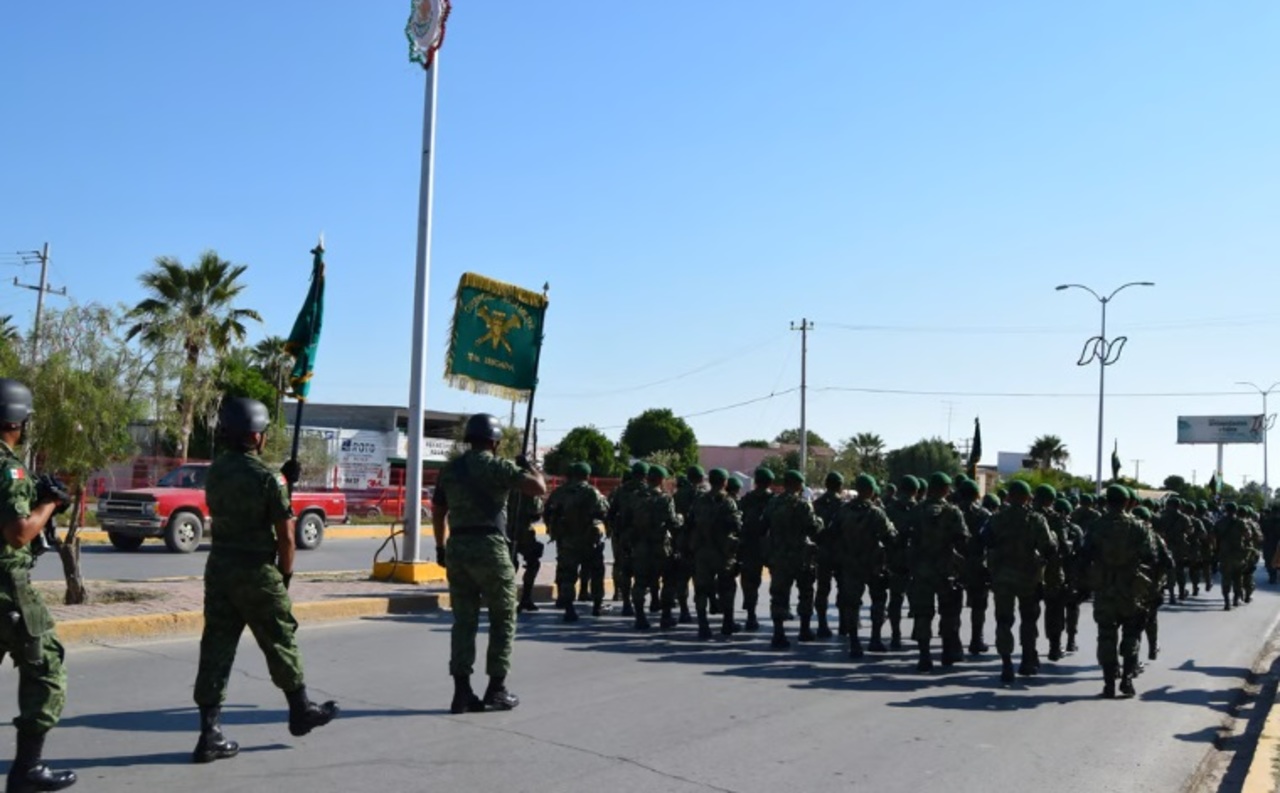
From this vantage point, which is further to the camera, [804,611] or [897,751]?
[804,611]

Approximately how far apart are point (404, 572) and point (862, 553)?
255 inches

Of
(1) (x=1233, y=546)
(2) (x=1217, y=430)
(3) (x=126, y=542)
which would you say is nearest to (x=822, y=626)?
(1) (x=1233, y=546)

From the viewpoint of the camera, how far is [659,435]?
80.9m

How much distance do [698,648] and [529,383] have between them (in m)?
4.45

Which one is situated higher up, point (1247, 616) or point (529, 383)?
point (529, 383)

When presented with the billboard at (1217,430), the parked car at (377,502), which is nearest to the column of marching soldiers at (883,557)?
the parked car at (377,502)

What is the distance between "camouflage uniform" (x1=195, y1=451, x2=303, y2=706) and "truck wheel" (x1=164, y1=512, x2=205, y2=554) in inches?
614

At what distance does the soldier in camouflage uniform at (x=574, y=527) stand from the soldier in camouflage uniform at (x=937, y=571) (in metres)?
3.95

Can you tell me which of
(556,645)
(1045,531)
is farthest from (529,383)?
(1045,531)

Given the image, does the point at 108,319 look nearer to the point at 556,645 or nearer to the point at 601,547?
the point at 601,547

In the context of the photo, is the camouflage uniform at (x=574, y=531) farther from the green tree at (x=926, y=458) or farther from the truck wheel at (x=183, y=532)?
the green tree at (x=926, y=458)

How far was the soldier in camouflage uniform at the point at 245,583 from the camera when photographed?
20.7ft

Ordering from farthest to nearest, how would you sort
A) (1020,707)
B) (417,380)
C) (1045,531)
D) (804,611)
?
(417,380), (804,611), (1045,531), (1020,707)

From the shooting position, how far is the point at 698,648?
1188 cm
